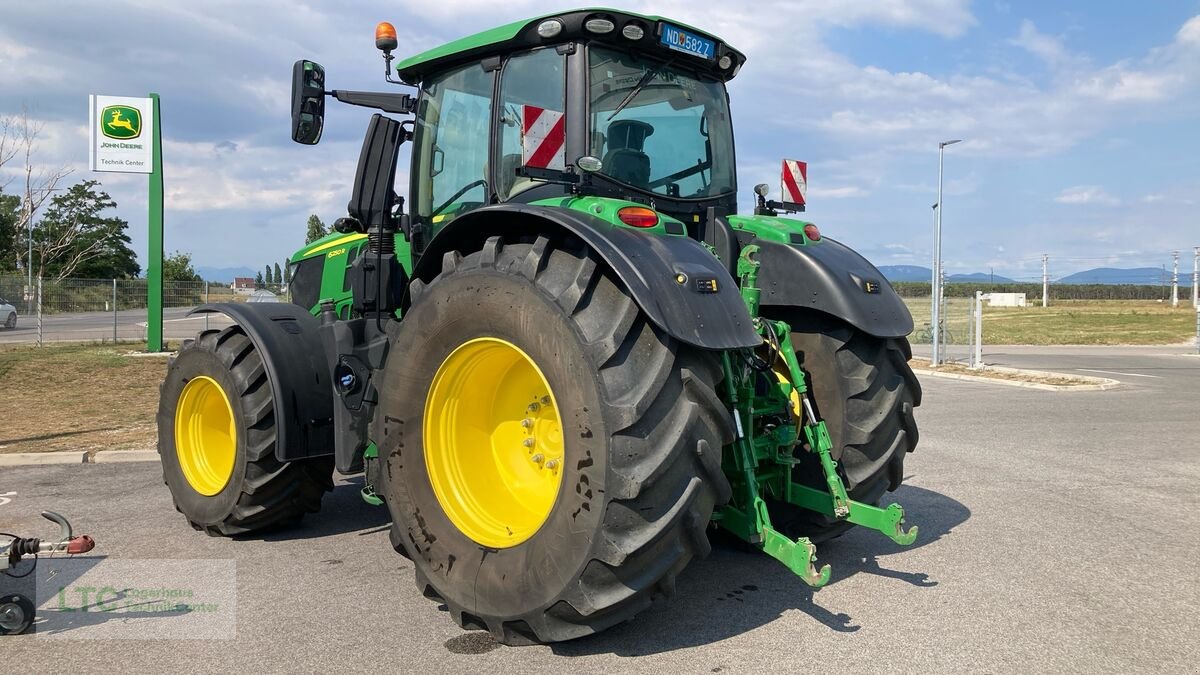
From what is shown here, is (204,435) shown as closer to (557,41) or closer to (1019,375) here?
(557,41)

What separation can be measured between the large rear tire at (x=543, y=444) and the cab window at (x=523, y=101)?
0.65m

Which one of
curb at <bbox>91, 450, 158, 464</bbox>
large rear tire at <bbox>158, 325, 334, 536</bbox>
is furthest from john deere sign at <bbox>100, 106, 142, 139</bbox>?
large rear tire at <bbox>158, 325, 334, 536</bbox>

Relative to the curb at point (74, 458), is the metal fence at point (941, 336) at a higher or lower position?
higher

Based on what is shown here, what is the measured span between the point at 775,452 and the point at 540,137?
1.85 m

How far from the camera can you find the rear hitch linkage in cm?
359

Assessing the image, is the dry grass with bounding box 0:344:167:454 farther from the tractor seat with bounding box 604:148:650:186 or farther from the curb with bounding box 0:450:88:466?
the tractor seat with bounding box 604:148:650:186

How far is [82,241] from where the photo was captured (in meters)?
52.0

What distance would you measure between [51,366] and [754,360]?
49.4ft

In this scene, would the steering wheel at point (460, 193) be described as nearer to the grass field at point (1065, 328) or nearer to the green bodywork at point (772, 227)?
the green bodywork at point (772, 227)

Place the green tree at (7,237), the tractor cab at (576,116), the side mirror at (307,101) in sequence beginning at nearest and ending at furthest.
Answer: the tractor cab at (576,116), the side mirror at (307,101), the green tree at (7,237)

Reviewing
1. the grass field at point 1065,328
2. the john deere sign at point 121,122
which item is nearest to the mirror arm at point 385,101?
the john deere sign at point 121,122

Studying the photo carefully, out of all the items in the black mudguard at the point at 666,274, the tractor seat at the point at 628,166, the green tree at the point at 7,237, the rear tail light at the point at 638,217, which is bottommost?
the black mudguard at the point at 666,274

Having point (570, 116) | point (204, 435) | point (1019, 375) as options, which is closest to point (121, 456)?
point (204, 435)

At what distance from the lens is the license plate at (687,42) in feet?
14.2
